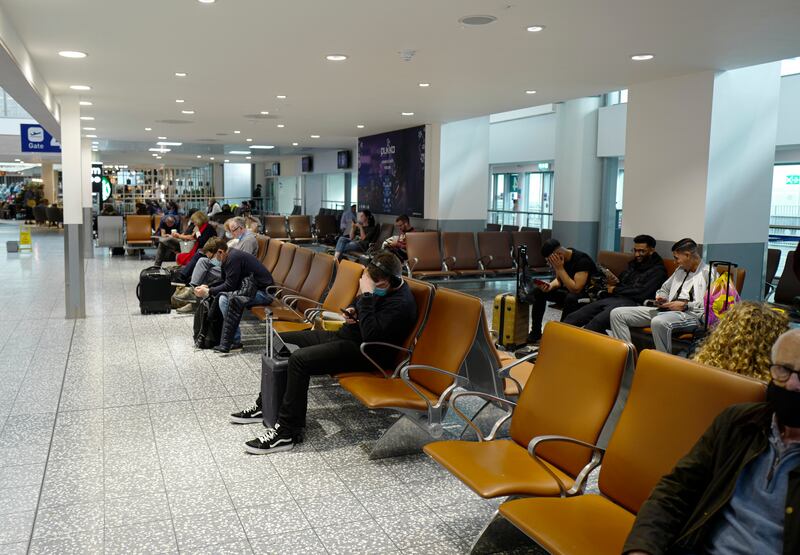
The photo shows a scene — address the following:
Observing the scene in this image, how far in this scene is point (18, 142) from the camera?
72.9ft

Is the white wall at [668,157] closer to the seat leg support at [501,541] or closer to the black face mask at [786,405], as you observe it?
the seat leg support at [501,541]

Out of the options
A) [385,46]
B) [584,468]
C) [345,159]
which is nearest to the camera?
[584,468]

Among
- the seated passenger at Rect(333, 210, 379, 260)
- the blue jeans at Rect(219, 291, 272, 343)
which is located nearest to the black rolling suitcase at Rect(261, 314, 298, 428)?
the blue jeans at Rect(219, 291, 272, 343)

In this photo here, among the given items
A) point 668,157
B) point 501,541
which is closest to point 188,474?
point 501,541

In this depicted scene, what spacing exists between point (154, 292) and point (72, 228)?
4.19ft

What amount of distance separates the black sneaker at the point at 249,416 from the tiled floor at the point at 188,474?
0.29 ft

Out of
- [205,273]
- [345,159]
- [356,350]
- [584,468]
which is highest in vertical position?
[345,159]

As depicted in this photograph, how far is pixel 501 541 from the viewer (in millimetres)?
3178

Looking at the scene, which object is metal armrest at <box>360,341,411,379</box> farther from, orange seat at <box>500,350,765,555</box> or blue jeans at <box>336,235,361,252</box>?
blue jeans at <box>336,235,361,252</box>

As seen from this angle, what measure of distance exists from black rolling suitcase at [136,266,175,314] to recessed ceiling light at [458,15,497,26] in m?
5.38

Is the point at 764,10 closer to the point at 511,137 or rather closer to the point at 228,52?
the point at 228,52

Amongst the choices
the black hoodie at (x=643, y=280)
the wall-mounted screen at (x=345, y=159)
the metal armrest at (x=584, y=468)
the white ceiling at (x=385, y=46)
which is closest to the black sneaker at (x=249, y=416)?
the metal armrest at (x=584, y=468)

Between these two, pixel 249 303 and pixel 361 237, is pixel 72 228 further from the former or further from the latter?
pixel 361 237

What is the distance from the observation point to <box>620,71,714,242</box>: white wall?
749cm
